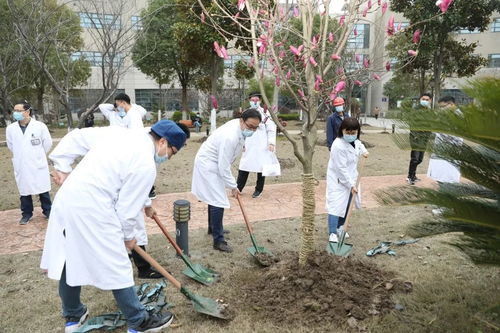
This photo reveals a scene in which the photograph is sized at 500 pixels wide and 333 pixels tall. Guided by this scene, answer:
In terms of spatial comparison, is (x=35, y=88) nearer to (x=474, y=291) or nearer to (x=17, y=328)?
(x=17, y=328)

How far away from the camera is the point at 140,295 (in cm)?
335

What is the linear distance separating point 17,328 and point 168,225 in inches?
97.0

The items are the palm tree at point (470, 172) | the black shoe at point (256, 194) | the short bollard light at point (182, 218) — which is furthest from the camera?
the black shoe at point (256, 194)

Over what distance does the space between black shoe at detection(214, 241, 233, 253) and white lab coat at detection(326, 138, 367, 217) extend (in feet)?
4.01

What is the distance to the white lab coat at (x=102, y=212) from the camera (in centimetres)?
245

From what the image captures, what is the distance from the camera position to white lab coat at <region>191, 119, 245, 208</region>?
422 cm

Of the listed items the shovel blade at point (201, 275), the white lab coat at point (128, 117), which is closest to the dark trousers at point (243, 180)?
the white lab coat at point (128, 117)

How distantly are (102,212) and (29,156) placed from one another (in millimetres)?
3699

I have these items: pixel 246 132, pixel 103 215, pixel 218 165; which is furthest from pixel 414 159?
pixel 103 215

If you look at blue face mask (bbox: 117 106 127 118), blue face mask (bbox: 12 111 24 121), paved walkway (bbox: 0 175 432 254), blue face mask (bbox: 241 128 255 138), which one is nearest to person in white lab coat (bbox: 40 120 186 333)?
blue face mask (bbox: 241 128 255 138)

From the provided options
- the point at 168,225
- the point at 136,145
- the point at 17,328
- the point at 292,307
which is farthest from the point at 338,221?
the point at 17,328

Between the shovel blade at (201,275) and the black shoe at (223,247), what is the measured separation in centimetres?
56

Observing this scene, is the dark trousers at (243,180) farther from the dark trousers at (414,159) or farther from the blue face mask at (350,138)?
the dark trousers at (414,159)

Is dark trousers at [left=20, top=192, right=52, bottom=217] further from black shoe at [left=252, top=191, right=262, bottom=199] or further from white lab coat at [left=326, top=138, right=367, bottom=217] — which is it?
white lab coat at [left=326, top=138, right=367, bottom=217]
